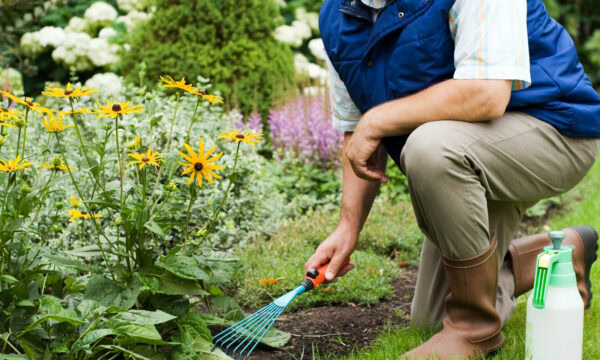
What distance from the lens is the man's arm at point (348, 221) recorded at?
7.77 feet

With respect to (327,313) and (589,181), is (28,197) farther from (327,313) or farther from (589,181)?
(589,181)

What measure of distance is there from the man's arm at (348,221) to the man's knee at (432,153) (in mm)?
291

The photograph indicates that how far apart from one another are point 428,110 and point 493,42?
262 millimetres

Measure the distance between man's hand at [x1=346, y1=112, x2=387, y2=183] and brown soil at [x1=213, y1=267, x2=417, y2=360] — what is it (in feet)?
A: 1.86

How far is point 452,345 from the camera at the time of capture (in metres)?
2.15

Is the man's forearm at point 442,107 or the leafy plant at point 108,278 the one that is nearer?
the leafy plant at point 108,278

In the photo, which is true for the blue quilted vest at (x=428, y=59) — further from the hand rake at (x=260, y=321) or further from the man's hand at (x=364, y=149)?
the hand rake at (x=260, y=321)

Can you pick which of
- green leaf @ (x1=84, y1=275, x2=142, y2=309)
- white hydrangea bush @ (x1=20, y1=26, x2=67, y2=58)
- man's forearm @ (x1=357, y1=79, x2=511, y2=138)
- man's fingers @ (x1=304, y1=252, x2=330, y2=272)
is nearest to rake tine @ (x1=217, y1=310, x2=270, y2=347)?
man's fingers @ (x1=304, y1=252, x2=330, y2=272)

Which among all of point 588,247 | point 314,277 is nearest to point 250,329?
point 314,277

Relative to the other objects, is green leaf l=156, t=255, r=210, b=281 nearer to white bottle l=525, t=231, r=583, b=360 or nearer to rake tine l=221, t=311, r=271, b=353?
rake tine l=221, t=311, r=271, b=353

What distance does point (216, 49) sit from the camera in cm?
503

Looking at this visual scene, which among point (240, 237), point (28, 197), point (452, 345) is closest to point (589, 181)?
point (240, 237)

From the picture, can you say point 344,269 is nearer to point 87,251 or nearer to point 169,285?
point 169,285

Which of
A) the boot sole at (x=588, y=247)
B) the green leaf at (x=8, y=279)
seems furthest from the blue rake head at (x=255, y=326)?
the boot sole at (x=588, y=247)
